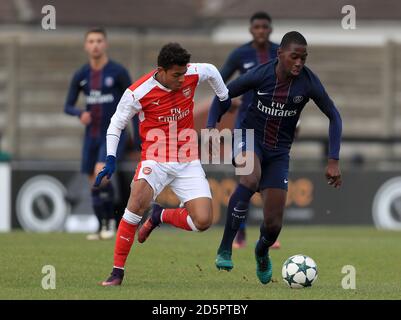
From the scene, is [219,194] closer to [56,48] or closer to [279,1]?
[56,48]

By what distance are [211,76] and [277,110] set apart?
0.67 meters

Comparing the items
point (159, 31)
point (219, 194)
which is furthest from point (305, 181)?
point (159, 31)

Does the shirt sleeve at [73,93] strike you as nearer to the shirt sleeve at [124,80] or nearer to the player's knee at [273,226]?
the shirt sleeve at [124,80]

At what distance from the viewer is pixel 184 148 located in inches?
414

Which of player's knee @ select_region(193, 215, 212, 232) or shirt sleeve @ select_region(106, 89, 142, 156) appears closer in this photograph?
shirt sleeve @ select_region(106, 89, 142, 156)

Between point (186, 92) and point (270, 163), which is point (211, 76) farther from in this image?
point (270, 163)

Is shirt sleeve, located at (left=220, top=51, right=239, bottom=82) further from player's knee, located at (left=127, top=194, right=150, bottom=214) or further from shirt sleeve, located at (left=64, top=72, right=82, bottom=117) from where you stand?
player's knee, located at (left=127, top=194, right=150, bottom=214)

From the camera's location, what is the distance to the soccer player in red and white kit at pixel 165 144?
1006 centimetres

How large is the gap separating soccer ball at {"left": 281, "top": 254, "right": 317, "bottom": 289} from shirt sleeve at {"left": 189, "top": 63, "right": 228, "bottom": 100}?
167cm

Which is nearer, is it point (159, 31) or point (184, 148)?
point (184, 148)

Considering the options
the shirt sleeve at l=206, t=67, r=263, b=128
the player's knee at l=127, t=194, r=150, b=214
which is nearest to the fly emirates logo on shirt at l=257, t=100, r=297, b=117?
the shirt sleeve at l=206, t=67, r=263, b=128

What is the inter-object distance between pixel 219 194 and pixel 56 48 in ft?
16.8

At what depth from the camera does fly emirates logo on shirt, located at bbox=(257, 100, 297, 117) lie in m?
10.8

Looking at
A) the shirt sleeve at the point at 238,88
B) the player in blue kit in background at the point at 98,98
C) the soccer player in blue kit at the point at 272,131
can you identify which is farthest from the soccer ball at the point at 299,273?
the player in blue kit in background at the point at 98,98
